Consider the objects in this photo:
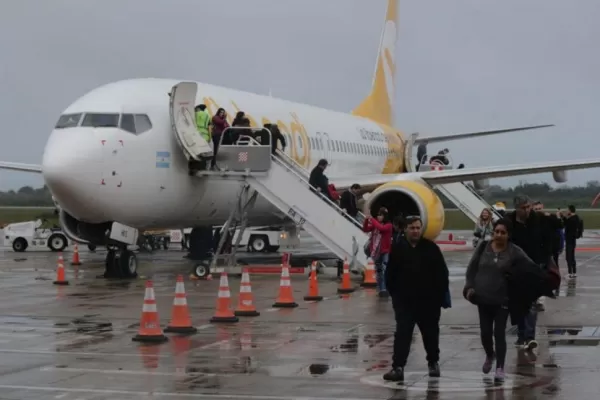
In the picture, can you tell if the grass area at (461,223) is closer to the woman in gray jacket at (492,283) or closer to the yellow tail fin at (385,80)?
the yellow tail fin at (385,80)

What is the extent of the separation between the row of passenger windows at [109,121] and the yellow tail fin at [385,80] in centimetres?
2001

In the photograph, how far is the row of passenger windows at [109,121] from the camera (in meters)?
21.4

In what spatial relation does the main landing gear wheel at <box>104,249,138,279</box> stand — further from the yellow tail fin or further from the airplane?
the yellow tail fin

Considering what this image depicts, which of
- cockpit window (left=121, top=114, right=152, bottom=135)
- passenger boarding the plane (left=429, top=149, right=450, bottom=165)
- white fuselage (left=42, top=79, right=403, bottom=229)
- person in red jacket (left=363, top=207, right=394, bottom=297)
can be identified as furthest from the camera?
passenger boarding the plane (left=429, top=149, right=450, bottom=165)

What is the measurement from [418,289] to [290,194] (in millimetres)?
12619

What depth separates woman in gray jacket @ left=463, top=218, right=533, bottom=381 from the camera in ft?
34.9

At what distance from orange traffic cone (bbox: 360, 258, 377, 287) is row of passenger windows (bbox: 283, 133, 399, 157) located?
6.75 m

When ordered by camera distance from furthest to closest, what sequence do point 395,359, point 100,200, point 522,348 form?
point 100,200 → point 522,348 → point 395,359

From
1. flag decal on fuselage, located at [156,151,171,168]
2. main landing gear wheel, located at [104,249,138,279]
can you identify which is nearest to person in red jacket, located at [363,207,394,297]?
flag decal on fuselage, located at [156,151,171,168]

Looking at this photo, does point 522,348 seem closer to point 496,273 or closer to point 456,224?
point 496,273

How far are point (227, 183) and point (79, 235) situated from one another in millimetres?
3304

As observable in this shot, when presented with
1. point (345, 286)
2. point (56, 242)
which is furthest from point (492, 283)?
point (56, 242)

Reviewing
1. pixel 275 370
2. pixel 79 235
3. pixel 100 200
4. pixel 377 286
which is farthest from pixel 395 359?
pixel 79 235

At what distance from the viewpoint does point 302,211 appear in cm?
2291
